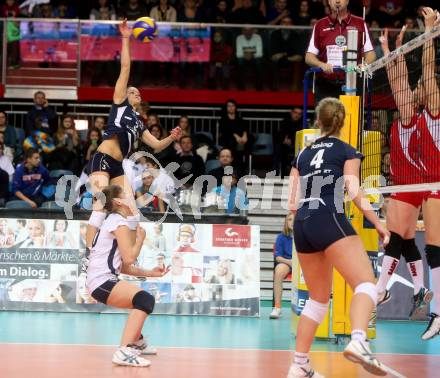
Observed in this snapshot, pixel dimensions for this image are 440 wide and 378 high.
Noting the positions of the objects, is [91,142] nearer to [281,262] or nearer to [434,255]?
[281,262]

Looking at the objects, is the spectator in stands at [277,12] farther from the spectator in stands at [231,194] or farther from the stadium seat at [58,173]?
the stadium seat at [58,173]

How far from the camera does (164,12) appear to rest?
61.2 feet

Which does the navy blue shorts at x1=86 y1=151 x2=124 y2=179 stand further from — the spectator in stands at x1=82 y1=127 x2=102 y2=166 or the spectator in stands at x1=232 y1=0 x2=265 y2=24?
the spectator in stands at x1=232 y1=0 x2=265 y2=24

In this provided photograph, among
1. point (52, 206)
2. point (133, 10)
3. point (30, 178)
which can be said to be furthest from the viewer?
point (133, 10)

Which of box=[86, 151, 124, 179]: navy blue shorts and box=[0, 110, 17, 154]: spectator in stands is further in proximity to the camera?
box=[0, 110, 17, 154]: spectator in stands

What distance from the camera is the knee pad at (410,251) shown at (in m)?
9.32

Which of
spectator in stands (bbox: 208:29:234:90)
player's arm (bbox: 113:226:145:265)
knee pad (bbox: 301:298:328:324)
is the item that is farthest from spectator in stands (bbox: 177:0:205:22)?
knee pad (bbox: 301:298:328:324)

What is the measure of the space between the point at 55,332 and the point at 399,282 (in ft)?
17.0

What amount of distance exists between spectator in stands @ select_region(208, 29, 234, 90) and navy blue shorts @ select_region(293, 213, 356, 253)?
11148 millimetres

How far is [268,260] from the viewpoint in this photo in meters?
15.2

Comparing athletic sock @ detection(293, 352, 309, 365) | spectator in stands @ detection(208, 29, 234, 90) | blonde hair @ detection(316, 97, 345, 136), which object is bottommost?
athletic sock @ detection(293, 352, 309, 365)

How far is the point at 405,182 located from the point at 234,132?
7836 millimetres

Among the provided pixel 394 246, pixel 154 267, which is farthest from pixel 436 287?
pixel 154 267

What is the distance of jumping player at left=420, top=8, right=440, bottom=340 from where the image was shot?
8.70m
